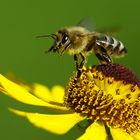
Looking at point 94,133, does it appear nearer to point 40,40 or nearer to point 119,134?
point 119,134

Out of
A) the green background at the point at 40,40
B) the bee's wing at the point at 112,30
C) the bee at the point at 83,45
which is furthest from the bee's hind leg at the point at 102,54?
the green background at the point at 40,40

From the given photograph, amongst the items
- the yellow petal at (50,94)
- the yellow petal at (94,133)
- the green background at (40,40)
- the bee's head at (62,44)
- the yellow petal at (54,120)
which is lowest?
the green background at (40,40)

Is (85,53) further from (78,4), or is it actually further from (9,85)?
(78,4)

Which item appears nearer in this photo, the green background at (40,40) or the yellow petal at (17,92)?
the yellow petal at (17,92)

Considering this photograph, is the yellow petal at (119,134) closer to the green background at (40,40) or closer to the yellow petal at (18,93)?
the yellow petal at (18,93)

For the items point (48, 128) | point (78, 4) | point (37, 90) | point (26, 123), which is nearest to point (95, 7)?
point (78, 4)

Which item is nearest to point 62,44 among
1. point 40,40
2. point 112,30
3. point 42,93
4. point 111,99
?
point 112,30
